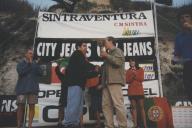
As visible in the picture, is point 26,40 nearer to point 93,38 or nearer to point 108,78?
point 93,38

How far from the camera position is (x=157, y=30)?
896 cm

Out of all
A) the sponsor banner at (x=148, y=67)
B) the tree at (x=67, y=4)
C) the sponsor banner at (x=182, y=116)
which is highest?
the tree at (x=67, y=4)

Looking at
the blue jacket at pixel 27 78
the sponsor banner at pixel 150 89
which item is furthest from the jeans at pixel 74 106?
the sponsor banner at pixel 150 89

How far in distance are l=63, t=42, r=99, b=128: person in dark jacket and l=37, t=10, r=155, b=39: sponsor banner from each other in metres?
2.49

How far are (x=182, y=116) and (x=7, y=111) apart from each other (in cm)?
365

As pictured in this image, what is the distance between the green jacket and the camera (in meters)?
6.10

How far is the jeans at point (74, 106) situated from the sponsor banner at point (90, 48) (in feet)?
8.61

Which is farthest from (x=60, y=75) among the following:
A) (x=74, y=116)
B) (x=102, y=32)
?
(x=74, y=116)

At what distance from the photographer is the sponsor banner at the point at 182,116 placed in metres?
7.93

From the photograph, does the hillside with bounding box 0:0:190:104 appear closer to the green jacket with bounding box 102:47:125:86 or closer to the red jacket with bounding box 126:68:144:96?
the red jacket with bounding box 126:68:144:96

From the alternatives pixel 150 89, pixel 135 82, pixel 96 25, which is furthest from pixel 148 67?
pixel 96 25

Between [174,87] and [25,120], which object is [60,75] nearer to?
[25,120]

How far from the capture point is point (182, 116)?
7957 mm

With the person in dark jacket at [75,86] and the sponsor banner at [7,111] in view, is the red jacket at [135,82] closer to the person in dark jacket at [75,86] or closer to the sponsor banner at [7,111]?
the person in dark jacket at [75,86]
